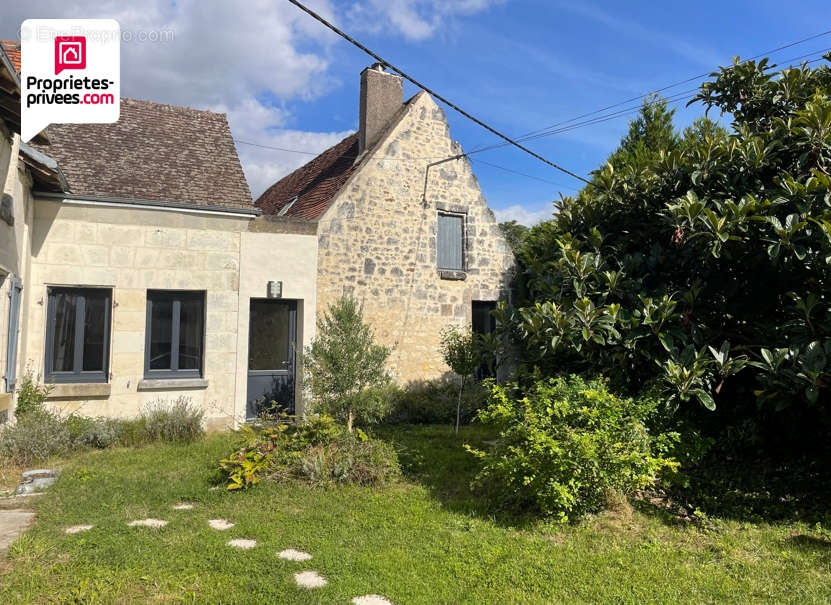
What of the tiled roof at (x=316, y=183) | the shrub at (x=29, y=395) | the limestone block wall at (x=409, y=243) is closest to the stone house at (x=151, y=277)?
the shrub at (x=29, y=395)

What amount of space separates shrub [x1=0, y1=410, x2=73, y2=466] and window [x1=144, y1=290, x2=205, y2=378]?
5.61 feet

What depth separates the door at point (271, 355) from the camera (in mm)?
10867

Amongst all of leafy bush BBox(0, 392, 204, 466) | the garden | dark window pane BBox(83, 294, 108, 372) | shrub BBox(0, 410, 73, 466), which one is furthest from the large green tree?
dark window pane BBox(83, 294, 108, 372)

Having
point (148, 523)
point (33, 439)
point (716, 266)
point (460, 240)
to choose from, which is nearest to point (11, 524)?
point (148, 523)

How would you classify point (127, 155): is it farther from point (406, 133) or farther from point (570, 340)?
point (570, 340)

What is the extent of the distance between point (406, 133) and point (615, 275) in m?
7.33

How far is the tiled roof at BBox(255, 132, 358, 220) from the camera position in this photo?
1248cm

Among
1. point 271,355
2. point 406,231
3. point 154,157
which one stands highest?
point 154,157

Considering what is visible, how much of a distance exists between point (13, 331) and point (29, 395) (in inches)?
46.8

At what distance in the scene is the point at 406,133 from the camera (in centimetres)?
1255

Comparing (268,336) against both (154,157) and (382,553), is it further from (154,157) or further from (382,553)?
(382,553)

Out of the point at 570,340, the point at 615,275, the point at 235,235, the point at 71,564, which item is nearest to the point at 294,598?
the point at 71,564

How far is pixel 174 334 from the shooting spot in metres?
10.1

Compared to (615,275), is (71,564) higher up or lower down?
lower down
